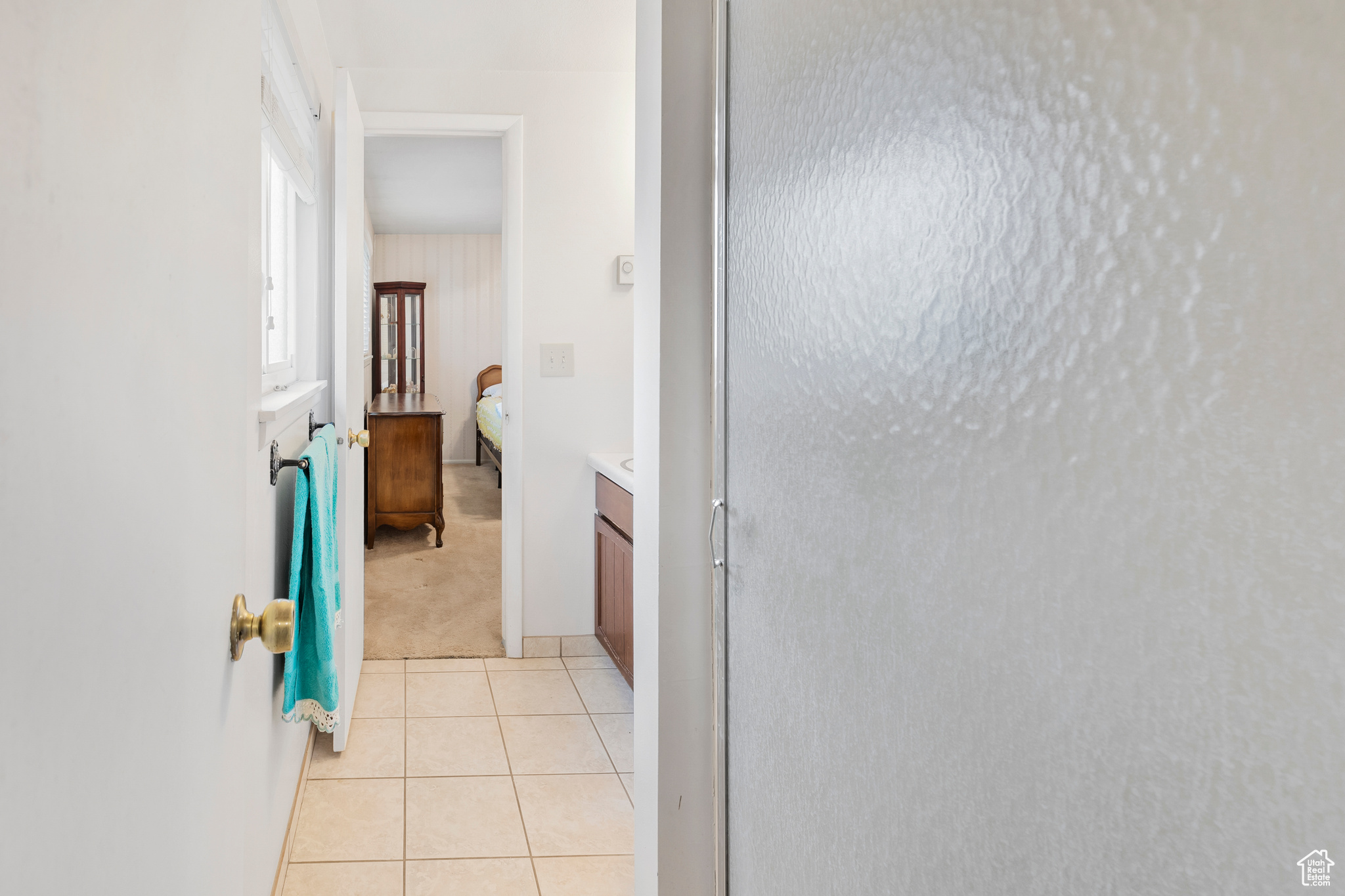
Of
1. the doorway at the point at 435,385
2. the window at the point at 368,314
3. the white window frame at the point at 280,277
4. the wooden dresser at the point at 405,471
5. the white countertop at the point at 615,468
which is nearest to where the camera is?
the white window frame at the point at 280,277

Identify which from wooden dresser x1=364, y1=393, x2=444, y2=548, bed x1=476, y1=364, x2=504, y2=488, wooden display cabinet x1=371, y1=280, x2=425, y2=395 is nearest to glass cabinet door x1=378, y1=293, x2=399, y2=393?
wooden display cabinet x1=371, y1=280, x2=425, y2=395

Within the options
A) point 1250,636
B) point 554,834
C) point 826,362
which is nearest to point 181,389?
point 826,362

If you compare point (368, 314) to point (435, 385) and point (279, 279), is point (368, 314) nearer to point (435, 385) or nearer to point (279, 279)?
point (435, 385)

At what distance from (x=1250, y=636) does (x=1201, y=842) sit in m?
0.11

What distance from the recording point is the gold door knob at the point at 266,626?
79cm

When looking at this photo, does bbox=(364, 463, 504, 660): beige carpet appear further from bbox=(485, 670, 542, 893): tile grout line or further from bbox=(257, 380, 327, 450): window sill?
bbox=(257, 380, 327, 450): window sill

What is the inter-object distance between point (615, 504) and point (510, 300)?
0.96m

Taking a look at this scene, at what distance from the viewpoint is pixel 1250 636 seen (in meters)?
0.38

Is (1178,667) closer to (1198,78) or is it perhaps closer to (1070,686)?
(1070,686)

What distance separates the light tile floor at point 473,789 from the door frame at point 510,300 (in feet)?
1.10

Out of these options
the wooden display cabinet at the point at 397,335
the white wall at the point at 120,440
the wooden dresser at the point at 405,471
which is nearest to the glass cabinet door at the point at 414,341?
the wooden display cabinet at the point at 397,335

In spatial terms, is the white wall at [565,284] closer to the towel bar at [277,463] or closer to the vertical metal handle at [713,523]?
the towel bar at [277,463]

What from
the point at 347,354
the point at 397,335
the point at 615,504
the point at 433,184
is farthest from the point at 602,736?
the point at 397,335

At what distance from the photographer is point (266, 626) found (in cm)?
80
